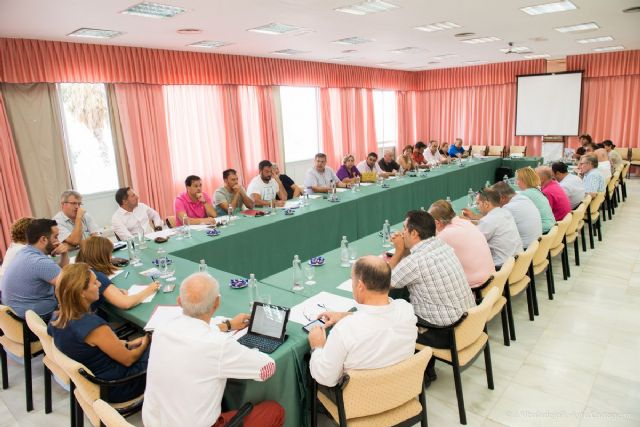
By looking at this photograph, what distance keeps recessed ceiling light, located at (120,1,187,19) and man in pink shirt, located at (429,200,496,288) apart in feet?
11.5

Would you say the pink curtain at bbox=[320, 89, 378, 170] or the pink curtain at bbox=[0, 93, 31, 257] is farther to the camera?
the pink curtain at bbox=[320, 89, 378, 170]

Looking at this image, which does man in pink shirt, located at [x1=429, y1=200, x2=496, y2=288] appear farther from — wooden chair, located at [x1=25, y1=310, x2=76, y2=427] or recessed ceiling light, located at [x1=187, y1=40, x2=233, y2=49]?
recessed ceiling light, located at [x1=187, y1=40, x2=233, y2=49]

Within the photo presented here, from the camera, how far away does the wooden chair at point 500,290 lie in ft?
8.96

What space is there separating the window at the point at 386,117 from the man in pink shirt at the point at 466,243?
32.6 feet

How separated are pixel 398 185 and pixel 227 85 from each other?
4.06 meters

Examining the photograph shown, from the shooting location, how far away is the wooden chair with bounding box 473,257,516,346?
2730 mm

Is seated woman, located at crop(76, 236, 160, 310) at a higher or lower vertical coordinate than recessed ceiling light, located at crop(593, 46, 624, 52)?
lower

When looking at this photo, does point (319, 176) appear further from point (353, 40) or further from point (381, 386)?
point (381, 386)

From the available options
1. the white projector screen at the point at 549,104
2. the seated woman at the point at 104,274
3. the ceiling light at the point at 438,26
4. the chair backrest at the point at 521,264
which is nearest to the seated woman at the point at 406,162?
the ceiling light at the point at 438,26

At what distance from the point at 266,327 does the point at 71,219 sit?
3031 millimetres

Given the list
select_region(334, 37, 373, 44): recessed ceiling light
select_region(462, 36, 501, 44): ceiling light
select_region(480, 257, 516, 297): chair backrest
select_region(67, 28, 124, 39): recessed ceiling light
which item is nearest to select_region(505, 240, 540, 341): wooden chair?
select_region(480, 257, 516, 297): chair backrest

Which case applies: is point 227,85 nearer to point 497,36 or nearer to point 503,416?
point 497,36

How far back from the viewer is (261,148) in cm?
905

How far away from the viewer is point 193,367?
1.64 metres
